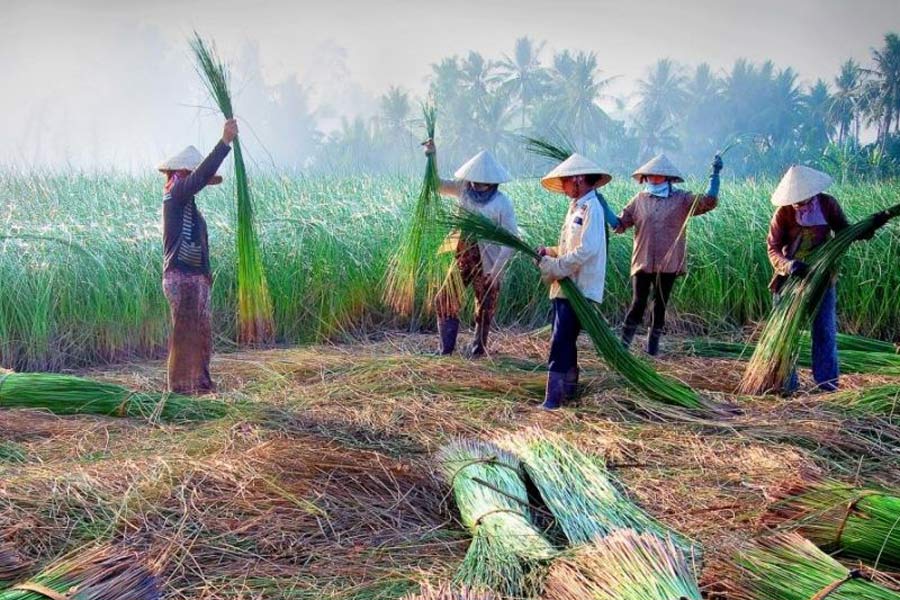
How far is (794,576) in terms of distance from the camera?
2318 mm

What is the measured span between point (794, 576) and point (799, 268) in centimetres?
286

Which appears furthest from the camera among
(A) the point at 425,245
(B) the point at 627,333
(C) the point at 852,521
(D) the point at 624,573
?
(B) the point at 627,333

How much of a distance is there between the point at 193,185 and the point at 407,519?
252cm

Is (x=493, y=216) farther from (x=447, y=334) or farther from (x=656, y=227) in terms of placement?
(x=656, y=227)

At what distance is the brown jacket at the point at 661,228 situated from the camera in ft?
20.3

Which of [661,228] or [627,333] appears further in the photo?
[627,333]

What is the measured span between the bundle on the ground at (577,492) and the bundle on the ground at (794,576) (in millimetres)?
183

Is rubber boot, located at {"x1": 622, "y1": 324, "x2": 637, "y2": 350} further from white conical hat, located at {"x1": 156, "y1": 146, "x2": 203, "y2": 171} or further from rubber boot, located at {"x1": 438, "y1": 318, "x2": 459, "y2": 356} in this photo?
white conical hat, located at {"x1": 156, "y1": 146, "x2": 203, "y2": 171}

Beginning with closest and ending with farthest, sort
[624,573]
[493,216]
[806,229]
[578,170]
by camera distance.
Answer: [624,573] < [578,170] < [806,229] < [493,216]

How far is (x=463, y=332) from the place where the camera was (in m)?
7.51

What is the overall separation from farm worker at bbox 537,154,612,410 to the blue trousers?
4.44 ft

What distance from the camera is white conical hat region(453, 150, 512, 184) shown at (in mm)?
5996

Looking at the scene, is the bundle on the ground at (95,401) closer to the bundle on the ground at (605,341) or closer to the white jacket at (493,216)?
the bundle on the ground at (605,341)

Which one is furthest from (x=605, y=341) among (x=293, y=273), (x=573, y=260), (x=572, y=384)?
(x=293, y=273)
